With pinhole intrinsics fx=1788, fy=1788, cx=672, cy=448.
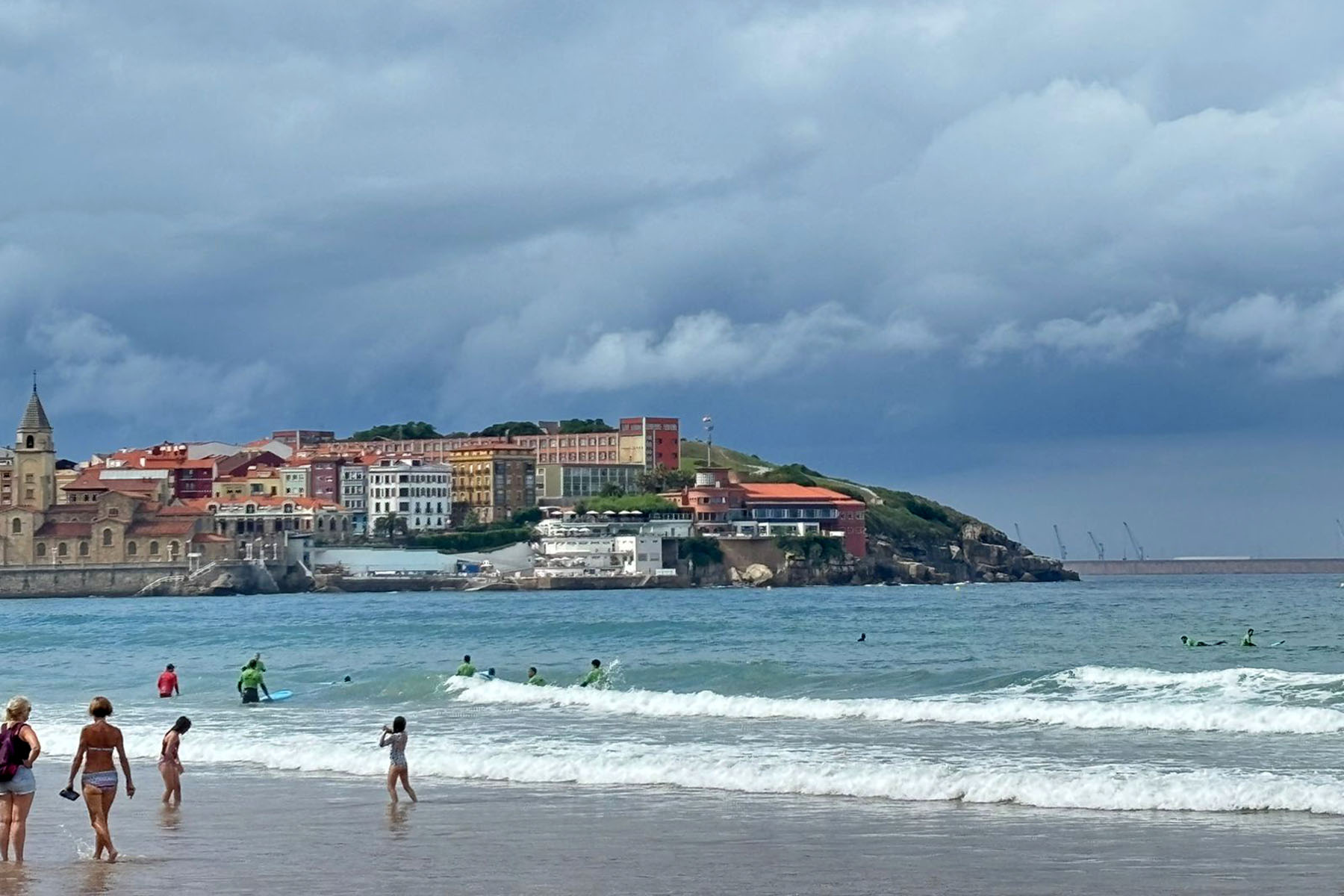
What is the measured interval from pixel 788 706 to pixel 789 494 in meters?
152

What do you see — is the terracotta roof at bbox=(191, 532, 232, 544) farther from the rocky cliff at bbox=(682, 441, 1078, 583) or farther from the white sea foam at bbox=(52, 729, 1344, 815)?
the white sea foam at bbox=(52, 729, 1344, 815)

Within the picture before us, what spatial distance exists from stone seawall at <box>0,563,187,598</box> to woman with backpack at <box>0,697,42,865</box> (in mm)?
139414

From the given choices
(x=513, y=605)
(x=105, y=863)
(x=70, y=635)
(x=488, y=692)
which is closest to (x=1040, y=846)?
(x=105, y=863)

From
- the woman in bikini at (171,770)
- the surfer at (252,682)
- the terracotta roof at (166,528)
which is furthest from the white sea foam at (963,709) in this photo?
the terracotta roof at (166,528)

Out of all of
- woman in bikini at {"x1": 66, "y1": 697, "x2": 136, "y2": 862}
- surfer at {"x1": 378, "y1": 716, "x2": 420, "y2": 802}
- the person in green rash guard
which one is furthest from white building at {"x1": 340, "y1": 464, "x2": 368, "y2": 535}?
woman in bikini at {"x1": 66, "y1": 697, "x2": 136, "y2": 862}

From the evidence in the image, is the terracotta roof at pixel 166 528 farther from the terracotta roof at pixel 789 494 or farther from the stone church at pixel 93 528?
the terracotta roof at pixel 789 494

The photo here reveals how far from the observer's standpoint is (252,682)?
105 feet

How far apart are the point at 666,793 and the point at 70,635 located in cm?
5421

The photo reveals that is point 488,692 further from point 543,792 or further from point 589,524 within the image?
point 589,524

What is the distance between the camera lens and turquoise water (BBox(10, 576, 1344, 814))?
64.2ft

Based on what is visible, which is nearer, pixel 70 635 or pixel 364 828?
pixel 364 828

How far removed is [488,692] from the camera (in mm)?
32938

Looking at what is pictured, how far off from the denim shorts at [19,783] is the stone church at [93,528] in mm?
140880

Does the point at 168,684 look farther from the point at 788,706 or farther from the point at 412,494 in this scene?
the point at 412,494
